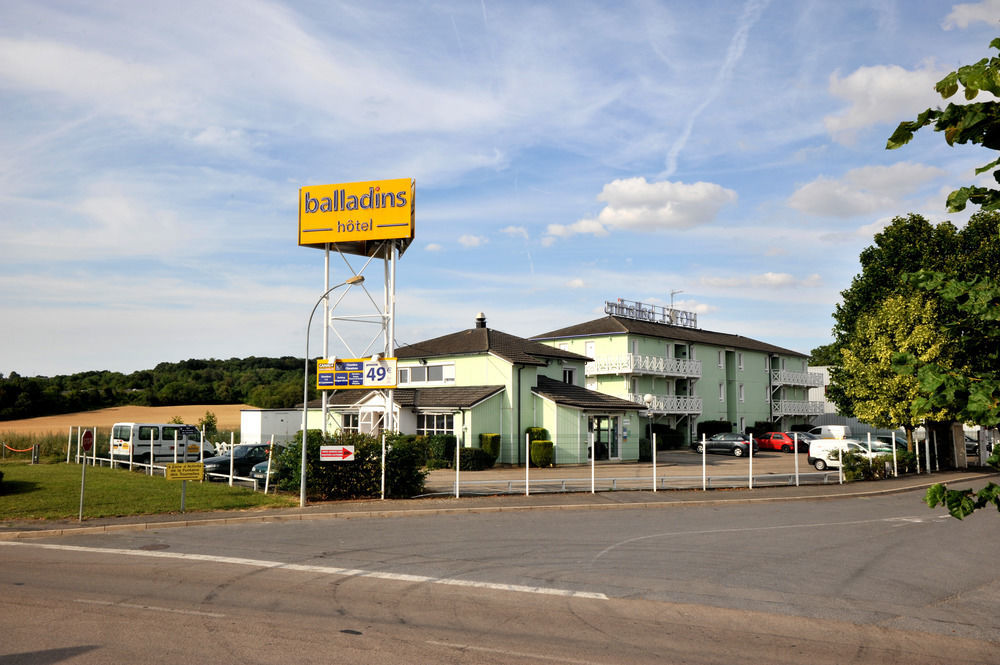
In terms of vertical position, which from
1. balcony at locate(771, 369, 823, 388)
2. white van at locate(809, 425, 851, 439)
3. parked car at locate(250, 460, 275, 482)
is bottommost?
parked car at locate(250, 460, 275, 482)

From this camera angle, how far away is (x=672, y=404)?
50.9 m

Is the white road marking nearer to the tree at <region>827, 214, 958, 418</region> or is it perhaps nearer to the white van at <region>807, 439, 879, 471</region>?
the white van at <region>807, 439, 879, 471</region>

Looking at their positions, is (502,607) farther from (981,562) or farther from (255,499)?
(255,499)

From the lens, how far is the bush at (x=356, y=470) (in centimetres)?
2225

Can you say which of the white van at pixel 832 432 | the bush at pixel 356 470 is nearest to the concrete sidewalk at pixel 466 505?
the bush at pixel 356 470

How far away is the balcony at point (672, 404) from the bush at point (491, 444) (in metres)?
14.2

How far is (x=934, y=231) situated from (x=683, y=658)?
48.1m

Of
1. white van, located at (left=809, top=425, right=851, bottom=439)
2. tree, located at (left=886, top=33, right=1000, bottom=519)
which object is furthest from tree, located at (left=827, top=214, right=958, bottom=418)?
tree, located at (left=886, top=33, right=1000, bottom=519)

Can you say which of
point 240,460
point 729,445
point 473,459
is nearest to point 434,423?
point 473,459

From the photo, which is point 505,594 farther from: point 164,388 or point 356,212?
point 164,388

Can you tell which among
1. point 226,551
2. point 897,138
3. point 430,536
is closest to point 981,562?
point 430,536

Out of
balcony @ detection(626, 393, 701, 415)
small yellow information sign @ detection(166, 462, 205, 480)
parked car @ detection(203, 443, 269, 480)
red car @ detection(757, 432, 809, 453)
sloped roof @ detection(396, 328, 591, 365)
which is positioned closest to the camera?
small yellow information sign @ detection(166, 462, 205, 480)

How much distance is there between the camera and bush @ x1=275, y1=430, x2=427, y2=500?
22250mm

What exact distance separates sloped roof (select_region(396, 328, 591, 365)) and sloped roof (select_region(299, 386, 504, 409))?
6.58 feet
